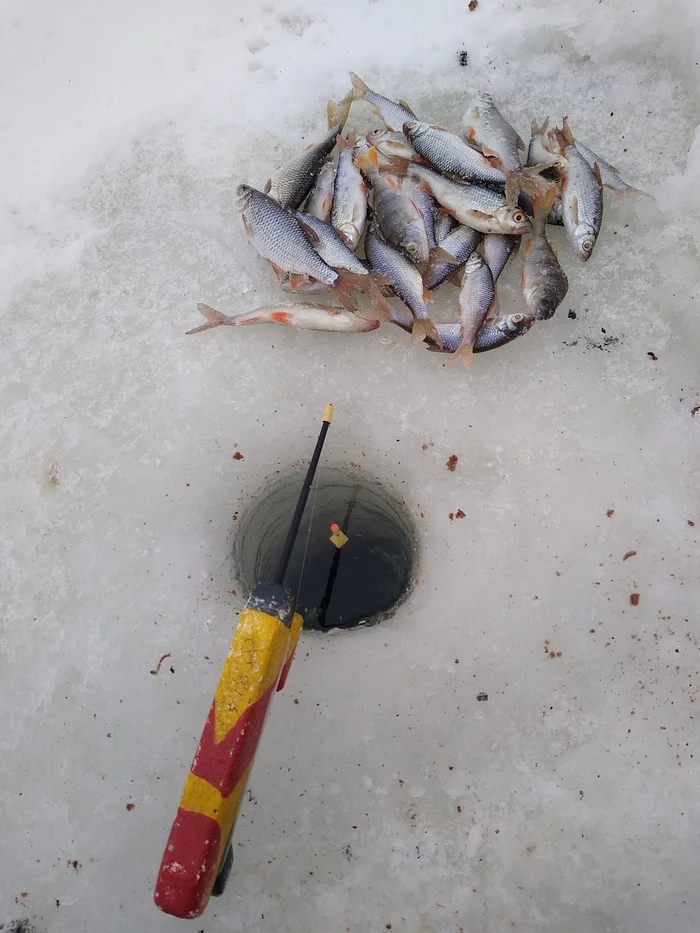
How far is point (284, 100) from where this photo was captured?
3.27 m

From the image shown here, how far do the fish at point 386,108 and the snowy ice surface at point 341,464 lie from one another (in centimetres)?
18

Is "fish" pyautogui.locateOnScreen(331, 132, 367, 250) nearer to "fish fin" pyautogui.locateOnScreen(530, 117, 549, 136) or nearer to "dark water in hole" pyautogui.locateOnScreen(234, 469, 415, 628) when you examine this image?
"fish fin" pyautogui.locateOnScreen(530, 117, 549, 136)

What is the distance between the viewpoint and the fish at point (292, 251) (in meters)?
2.77

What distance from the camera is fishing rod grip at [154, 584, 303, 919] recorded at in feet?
6.29

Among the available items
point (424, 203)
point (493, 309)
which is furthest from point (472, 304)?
point (424, 203)

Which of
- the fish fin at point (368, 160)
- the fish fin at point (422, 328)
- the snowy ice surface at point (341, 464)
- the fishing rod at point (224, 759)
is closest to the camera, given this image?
the fishing rod at point (224, 759)

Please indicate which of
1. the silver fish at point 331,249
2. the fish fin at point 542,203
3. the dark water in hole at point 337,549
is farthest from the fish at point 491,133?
the dark water in hole at point 337,549

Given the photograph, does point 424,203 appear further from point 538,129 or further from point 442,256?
point 538,129

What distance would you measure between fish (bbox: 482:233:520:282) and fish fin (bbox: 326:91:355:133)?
910mm

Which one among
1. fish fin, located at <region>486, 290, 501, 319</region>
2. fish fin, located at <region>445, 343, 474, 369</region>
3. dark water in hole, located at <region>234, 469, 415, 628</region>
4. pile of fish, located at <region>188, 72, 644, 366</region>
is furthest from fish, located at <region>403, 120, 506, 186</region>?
dark water in hole, located at <region>234, 469, 415, 628</region>

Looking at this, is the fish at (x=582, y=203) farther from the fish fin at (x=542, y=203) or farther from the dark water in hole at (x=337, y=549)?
the dark water in hole at (x=337, y=549)

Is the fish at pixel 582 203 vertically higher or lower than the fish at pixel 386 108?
lower

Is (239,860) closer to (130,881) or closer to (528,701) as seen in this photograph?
(130,881)

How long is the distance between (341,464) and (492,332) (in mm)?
885
